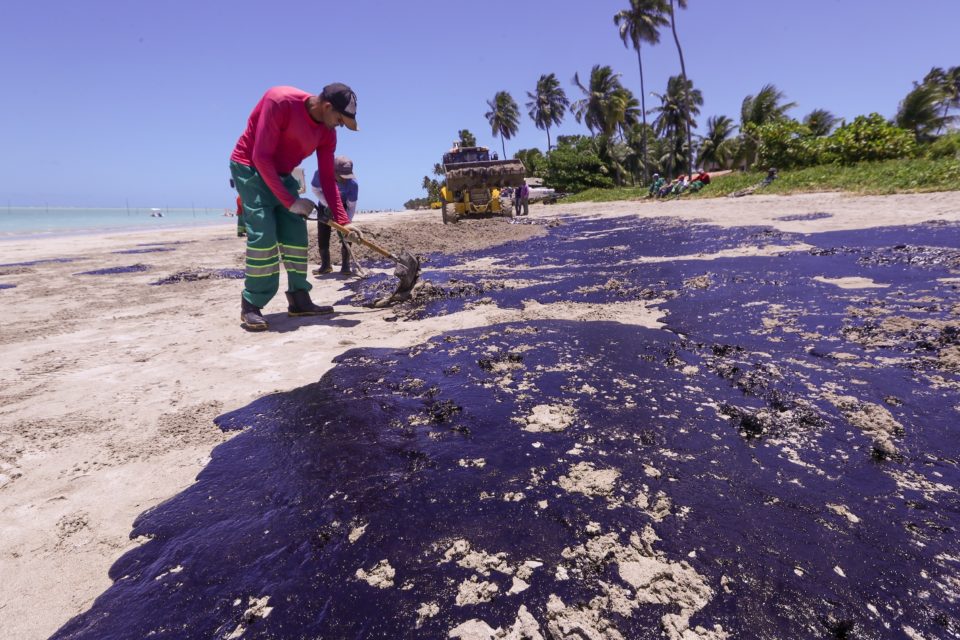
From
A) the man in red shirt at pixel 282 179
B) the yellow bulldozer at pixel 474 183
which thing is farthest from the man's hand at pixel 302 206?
the yellow bulldozer at pixel 474 183

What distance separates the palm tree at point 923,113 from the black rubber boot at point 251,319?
31.5 m

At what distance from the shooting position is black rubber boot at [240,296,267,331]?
143 inches

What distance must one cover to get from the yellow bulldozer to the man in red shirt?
34.1 ft

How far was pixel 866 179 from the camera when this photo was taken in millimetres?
13695

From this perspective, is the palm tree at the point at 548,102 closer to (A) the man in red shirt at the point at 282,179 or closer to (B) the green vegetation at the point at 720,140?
(B) the green vegetation at the point at 720,140

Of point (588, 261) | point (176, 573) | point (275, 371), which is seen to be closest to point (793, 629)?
point (176, 573)

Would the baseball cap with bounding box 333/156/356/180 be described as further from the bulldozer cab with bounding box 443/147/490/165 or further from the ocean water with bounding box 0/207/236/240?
the ocean water with bounding box 0/207/236/240

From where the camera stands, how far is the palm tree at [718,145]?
111ft

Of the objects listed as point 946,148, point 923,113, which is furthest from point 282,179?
point 923,113

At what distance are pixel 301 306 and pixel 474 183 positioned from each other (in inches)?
453

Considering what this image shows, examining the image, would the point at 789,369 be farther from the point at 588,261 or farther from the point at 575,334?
the point at 588,261

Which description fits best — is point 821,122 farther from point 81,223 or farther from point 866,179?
point 81,223

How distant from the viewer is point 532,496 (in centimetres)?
150

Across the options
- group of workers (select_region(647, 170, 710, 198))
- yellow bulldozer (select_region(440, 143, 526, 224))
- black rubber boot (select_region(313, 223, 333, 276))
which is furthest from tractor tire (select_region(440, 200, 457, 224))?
group of workers (select_region(647, 170, 710, 198))
